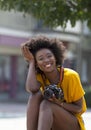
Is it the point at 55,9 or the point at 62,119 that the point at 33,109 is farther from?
the point at 55,9

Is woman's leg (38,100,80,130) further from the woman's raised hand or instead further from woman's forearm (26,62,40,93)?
the woman's raised hand

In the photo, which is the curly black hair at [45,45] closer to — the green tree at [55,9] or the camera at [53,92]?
the camera at [53,92]

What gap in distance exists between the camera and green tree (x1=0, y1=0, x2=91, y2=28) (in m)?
6.45

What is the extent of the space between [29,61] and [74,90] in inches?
22.5

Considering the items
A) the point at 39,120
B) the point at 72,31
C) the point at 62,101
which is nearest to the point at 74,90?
Result: the point at 62,101

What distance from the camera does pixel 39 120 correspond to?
4918mm

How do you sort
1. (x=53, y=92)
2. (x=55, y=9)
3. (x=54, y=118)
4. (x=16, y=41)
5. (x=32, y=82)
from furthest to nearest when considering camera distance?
(x=16, y=41), (x=55, y=9), (x=32, y=82), (x=53, y=92), (x=54, y=118)

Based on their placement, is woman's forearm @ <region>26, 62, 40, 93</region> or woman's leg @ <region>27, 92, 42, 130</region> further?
woman's forearm @ <region>26, 62, 40, 93</region>

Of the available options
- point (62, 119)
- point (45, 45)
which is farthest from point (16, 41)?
point (62, 119)

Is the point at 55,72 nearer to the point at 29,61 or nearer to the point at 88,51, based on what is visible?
Answer: the point at 29,61

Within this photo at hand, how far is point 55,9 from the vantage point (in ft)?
21.6

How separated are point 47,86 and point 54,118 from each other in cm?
39

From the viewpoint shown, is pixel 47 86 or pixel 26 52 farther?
pixel 26 52

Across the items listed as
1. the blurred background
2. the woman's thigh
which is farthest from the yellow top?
the blurred background
